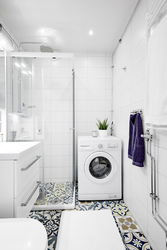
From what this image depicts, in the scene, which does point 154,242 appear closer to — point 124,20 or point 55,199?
point 55,199

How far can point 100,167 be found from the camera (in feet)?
6.86

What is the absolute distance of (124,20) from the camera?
1892mm

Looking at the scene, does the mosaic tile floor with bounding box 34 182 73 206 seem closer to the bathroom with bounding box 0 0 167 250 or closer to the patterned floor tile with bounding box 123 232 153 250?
the bathroom with bounding box 0 0 167 250

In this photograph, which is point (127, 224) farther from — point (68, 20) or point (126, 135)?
point (68, 20)

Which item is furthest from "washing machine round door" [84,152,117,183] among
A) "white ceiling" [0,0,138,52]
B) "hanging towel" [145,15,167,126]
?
"white ceiling" [0,0,138,52]

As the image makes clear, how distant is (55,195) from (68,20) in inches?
90.0

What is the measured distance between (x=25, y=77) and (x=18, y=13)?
77cm

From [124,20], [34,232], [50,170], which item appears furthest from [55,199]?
[124,20]

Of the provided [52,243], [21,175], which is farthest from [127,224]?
[21,175]

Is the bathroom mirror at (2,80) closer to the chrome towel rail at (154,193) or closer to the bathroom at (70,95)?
the bathroom at (70,95)

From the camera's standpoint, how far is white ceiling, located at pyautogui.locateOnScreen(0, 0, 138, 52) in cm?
163

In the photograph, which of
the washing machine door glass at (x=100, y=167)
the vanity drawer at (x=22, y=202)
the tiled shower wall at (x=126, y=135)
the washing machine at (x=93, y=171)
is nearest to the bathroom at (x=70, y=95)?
the tiled shower wall at (x=126, y=135)

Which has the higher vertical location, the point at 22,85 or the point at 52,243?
the point at 22,85

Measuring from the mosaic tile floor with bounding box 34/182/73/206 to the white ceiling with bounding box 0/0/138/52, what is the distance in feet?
7.03
